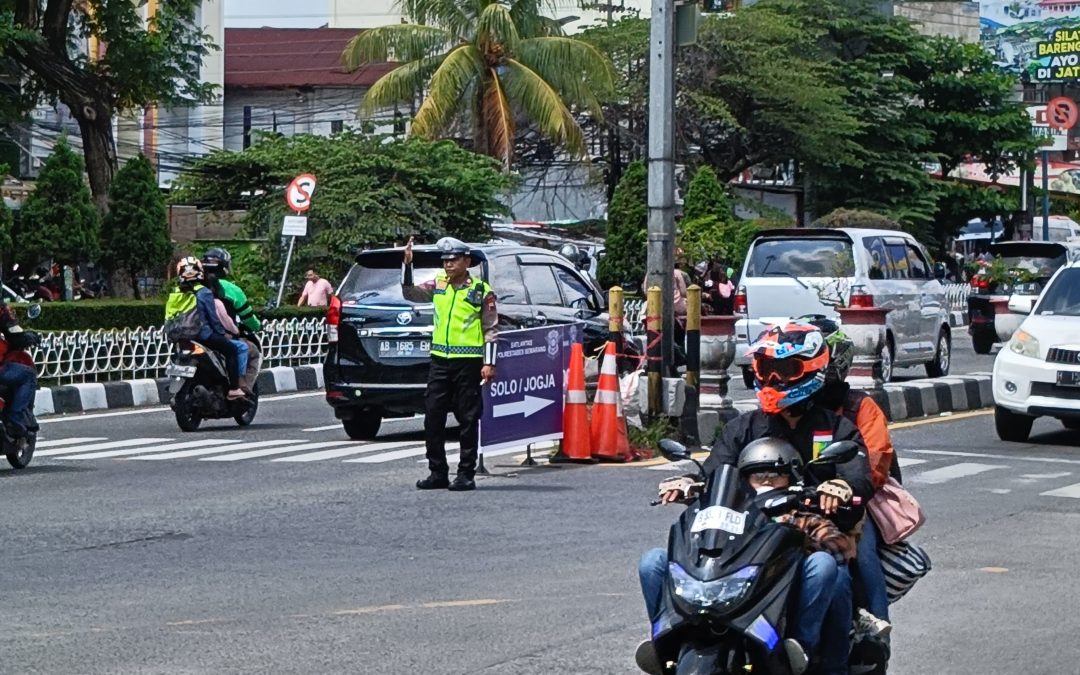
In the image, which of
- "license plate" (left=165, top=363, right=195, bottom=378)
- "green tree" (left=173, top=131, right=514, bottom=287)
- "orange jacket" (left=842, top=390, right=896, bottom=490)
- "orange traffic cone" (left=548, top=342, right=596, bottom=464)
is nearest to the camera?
"orange jacket" (left=842, top=390, right=896, bottom=490)

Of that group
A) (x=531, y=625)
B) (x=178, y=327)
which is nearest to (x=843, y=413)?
(x=531, y=625)

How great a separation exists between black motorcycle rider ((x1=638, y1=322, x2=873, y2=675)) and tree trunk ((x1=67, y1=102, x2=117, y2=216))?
2851cm

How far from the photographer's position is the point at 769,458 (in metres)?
5.64

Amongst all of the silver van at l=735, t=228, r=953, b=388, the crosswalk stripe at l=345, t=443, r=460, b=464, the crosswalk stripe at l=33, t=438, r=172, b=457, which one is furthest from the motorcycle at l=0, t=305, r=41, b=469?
the silver van at l=735, t=228, r=953, b=388

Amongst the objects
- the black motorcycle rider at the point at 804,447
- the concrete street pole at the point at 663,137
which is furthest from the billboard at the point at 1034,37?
the black motorcycle rider at the point at 804,447

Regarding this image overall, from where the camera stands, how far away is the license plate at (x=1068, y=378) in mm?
15844

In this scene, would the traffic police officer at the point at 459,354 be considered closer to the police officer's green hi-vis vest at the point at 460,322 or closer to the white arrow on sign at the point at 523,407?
the police officer's green hi-vis vest at the point at 460,322

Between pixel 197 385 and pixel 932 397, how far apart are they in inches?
309

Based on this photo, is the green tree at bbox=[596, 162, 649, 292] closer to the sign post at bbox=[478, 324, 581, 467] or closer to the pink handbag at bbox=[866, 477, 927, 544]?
the sign post at bbox=[478, 324, 581, 467]

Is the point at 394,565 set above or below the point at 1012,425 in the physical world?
below

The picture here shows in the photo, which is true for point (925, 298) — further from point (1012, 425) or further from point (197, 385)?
point (197, 385)

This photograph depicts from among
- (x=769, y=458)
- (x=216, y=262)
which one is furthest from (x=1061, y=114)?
(x=769, y=458)

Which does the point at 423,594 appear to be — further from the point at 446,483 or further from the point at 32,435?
the point at 32,435

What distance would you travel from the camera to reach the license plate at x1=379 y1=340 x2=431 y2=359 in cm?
1566
